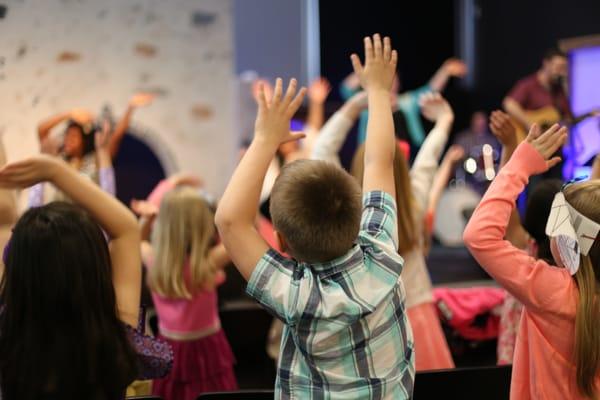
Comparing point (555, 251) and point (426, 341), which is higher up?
point (555, 251)

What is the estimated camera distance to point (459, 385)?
1841 millimetres

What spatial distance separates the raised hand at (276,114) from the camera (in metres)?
1.42

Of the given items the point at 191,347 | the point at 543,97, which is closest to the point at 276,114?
the point at 191,347

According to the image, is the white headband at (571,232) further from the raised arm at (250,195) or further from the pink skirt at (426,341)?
the pink skirt at (426,341)

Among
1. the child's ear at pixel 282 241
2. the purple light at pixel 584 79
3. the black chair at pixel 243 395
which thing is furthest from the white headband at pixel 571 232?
the purple light at pixel 584 79

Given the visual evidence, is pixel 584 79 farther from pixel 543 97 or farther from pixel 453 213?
pixel 453 213

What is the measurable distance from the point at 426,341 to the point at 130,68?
3.89m

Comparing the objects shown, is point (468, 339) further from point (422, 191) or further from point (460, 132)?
point (460, 132)

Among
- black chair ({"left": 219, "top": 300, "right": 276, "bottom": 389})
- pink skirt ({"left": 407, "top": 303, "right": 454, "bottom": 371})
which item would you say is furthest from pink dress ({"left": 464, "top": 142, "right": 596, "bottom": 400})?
black chair ({"left": 219, "top": 300, "right": 276, "bottom": 389})

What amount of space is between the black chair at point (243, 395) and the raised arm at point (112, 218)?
28 cm

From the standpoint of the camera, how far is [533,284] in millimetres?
1474

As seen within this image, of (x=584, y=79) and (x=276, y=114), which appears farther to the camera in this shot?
(x=584, y=79)

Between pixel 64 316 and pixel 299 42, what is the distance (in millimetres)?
6762

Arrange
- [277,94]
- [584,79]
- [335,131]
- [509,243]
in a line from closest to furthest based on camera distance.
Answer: [277,94] → [509,243] → [335,131] → [584,79]
